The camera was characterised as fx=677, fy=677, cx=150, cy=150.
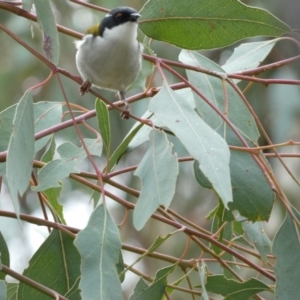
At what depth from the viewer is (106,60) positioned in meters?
2.46

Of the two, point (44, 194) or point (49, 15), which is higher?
point (49, 15)

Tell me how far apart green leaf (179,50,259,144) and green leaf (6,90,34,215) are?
0.54 metres

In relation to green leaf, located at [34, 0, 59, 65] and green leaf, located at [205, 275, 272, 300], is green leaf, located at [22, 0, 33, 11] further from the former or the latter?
green leaf, located at [205, 275, 272, 300]

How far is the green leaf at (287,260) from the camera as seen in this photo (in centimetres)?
188

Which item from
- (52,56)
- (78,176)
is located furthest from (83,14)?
(52,56)

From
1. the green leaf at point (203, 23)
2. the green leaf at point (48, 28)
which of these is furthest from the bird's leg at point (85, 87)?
the green leaf at point (48, 28)

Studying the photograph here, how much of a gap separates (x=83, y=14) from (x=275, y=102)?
6.96 ft

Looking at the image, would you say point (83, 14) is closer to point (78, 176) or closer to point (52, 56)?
point (78, 176)

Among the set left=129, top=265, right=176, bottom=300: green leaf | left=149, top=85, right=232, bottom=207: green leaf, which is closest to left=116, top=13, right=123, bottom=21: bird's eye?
left=149, top=85, right=232, bottom=207: green leaf

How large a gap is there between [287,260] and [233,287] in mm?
209

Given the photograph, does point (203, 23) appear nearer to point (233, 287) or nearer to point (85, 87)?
point (85, 87)

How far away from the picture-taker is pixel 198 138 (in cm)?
160

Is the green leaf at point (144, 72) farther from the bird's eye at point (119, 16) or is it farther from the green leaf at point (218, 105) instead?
the green leaf at point (218, 105)

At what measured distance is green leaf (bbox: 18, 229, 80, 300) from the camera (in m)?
2.07
